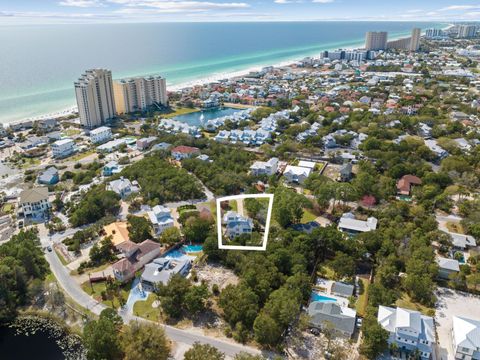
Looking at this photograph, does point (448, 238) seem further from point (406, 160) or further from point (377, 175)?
point (406, 160)

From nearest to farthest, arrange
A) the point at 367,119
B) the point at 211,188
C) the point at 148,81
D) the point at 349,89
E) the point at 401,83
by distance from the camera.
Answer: the point at 211,188
the point at 367,119
the point at 148,81
the point at 349,89
the point at 401,83

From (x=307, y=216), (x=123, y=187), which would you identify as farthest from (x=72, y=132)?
(x=307, y=216)

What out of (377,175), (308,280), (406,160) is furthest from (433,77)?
(308,280)

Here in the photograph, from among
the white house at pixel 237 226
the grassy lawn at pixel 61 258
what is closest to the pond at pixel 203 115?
the white house at pixel 237 226

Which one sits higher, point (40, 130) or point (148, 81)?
point (148, 81)

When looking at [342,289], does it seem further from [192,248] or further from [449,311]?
[192,248]

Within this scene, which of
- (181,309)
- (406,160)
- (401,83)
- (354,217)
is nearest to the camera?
(181,309)
